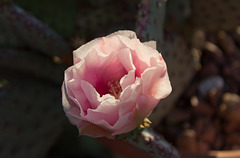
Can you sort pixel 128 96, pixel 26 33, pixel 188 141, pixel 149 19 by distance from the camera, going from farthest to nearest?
1. pixel 188 141
2. pixel 26 33
3. pixel 149 19
4. pixel 128 96

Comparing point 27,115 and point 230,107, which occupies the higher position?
Answer: point 27,115

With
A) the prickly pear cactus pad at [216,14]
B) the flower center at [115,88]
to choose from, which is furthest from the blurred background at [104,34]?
the flower center at [115,88]

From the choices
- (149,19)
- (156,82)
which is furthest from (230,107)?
(156,82)

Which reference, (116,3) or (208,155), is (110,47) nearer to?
(116,3)

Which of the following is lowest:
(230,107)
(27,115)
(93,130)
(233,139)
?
(233,139)

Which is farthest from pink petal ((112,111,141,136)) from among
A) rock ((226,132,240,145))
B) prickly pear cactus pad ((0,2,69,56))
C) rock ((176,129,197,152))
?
rock ((226,132,240,145))

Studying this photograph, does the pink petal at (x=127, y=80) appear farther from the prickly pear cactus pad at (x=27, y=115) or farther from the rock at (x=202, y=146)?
the rock at (x=202, y=146)

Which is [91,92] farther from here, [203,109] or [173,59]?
[203,109]

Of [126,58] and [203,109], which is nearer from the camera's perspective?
[126,58]
